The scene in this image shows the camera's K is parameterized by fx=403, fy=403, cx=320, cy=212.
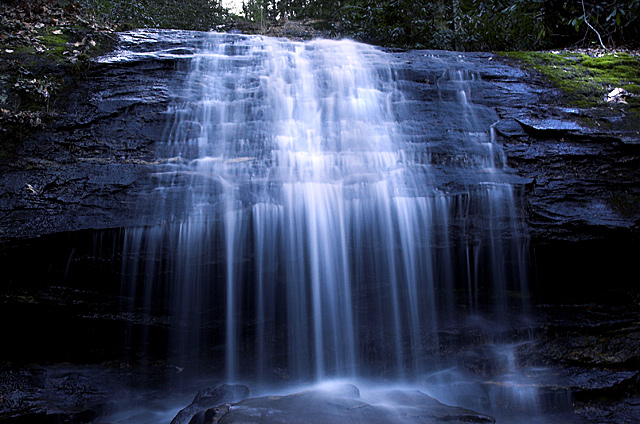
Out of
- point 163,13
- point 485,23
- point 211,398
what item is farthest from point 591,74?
point 163,13

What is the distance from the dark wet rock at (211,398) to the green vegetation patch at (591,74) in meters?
6.78

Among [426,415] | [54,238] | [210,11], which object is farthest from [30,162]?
[210,11]

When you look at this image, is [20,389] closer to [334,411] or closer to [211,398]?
[211,398]

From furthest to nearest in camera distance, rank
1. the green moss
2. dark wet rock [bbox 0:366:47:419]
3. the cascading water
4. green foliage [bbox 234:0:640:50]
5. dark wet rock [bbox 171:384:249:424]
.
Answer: green foliage [bbox 234:0:640:50]
the green moss
the cascading water
dark wet rock [bbox 0:366:47:419]
dark wet rock [bbox 171:384:249:424]

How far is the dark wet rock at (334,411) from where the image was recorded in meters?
3.74

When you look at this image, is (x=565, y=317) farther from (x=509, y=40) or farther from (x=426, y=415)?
(x=509, y=40)

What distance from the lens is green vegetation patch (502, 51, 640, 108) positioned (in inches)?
265

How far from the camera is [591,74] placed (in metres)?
7.33

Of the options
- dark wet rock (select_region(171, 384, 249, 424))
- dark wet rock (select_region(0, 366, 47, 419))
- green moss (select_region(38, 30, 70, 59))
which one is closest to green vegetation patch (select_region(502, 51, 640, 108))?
dark wet rock (select_region(171, 384, 249, 424))

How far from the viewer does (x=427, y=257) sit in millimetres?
5539

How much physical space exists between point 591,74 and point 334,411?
24.2 ft

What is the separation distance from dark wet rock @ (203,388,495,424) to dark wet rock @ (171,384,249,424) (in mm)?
724

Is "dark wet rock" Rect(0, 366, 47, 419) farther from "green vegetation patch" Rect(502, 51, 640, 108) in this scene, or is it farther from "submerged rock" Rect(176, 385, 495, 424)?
"green vegetation patch" Rect(502, 51, 640, 108)

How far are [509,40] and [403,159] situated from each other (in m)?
7.33
